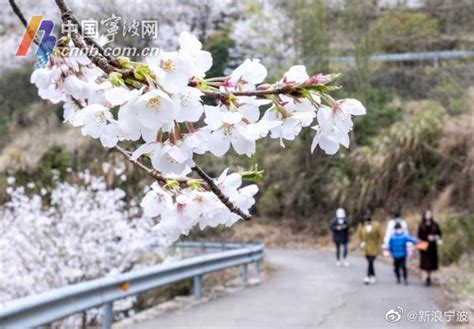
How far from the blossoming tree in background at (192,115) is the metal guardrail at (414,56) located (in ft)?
67.0

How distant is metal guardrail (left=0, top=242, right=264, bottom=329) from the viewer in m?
4.09

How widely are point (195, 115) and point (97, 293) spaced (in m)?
4.42

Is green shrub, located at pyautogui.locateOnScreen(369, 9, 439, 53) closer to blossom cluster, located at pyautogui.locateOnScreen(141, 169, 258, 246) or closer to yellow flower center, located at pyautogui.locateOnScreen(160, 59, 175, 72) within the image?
blossom cluster, located at pyautogui.locateOnScreen(141, 169, 258, 246)

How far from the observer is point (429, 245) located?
1032cm

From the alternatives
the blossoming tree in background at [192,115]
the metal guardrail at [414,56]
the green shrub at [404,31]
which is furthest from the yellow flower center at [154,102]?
the green shrub at [404,31]

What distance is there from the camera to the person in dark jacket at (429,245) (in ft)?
33.7

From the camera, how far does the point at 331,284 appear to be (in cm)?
993

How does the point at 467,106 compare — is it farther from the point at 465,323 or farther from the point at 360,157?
the point at 465,323

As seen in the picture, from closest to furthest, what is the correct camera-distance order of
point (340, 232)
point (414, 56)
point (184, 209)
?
point (184, 209), point (340, 232), point (414, 56)

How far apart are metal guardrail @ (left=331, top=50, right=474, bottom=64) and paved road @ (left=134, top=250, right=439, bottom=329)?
1128 cm

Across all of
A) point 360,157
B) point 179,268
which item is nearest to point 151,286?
point 179,268

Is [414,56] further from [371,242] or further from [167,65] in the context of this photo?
[167,65]
